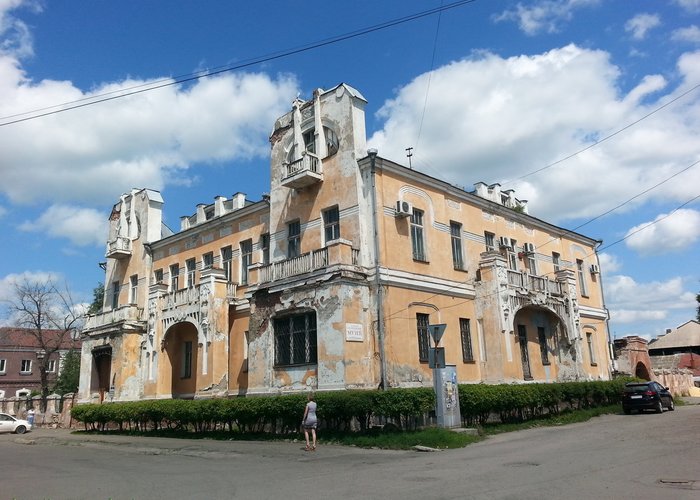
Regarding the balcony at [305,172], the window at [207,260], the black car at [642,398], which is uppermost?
the balcony at [305,172]

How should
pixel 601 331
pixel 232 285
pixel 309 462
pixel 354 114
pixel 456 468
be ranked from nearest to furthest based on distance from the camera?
pixel 456 468, pixel 309 462, pixel 354 114, pixel 232 285, pixel 601 331

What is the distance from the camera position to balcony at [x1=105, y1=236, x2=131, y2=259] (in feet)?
113

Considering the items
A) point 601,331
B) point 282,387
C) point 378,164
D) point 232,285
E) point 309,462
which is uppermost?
point 378,164

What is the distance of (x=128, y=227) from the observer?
116 ft

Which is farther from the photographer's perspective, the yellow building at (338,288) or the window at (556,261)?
the window at (556,261)

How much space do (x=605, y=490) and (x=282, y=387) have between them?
13985 millimetres

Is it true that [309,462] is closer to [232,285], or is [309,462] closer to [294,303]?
[294,303]

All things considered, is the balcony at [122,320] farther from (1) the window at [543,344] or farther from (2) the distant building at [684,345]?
(2) the distant building at [684,345]

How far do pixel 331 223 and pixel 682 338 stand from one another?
6183 centimetres

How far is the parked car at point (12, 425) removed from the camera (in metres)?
32.0

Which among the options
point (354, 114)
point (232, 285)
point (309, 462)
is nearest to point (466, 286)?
point (354, 114)

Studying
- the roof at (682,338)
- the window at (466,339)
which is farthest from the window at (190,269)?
the roof at (682,338)

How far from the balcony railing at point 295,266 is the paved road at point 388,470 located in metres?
6.43

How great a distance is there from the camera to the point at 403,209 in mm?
21906
